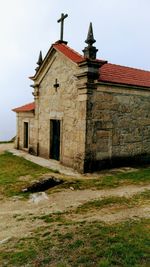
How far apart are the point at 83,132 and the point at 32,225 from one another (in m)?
6.32

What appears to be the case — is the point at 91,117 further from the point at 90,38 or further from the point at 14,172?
the point at 14,172

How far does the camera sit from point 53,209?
27.3ft

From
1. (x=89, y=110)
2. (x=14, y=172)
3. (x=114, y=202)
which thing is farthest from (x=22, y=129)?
(x=114, y=202)

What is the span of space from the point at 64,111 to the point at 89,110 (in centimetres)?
220

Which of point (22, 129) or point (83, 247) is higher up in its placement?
point (22, 129)

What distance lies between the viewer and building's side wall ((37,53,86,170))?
13.1 m

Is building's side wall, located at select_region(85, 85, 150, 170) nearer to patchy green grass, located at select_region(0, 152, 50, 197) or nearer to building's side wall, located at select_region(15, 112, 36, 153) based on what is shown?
patchy green grass, located at select_region(0, 152, 50, 197)

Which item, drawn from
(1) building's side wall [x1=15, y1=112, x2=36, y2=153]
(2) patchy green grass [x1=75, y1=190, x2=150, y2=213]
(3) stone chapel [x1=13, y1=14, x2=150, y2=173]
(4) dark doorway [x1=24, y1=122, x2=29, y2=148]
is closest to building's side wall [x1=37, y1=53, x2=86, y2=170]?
(3) stone chapel [x1=13, y1=14, x2=150, y2=173]

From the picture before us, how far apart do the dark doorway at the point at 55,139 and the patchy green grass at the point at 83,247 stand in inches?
352

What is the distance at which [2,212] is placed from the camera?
8.20m

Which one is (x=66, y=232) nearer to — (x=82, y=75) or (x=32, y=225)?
(x=32, y=225)

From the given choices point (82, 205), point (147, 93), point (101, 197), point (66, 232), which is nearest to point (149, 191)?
point (101, 197)

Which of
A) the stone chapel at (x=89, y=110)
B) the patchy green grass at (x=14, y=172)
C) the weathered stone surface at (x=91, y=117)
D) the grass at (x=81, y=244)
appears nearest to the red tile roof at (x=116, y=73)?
the stone chapel at (x=89, y=110)

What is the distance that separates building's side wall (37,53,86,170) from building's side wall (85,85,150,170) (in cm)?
54
